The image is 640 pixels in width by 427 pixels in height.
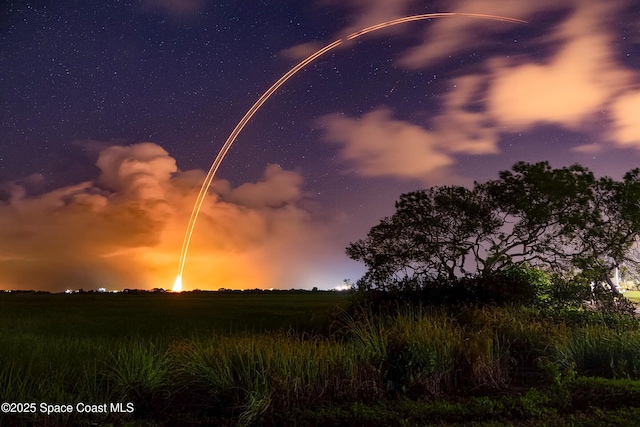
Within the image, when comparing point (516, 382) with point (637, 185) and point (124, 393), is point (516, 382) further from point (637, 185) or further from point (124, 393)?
point (637, 185)

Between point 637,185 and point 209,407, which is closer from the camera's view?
point 209,407

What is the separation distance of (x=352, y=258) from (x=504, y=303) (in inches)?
283

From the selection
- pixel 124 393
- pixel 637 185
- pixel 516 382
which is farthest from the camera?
pixel 637 185

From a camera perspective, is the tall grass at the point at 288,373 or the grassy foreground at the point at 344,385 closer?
the grassy foreground at the point at 344,385

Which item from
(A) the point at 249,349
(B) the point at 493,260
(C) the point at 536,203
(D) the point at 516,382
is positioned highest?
(C) the point at 536,203

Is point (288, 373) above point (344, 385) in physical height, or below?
above

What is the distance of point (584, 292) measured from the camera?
75.5 ft

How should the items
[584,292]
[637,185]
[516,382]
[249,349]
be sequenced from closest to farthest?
[249,349] → [516,382] → [584,292] → [637,185]

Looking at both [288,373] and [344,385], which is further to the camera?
[344,385]

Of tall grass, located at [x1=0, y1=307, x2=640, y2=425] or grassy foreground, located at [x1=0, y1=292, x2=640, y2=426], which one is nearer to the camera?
→ grassy foreground, located at [x1=0, y1=292, x2=640, y2=426]

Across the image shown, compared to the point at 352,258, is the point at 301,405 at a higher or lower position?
lower

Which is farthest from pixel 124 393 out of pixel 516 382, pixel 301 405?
pixel 516 382

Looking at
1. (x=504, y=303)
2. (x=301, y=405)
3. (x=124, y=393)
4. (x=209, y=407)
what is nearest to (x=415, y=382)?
(x=301, y=405)

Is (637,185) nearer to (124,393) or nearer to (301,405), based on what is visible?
(301,405)
